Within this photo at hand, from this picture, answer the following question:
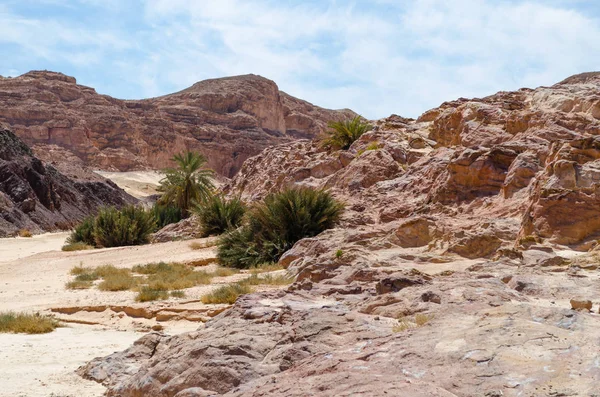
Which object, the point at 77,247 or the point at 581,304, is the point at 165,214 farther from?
the point at 581,304

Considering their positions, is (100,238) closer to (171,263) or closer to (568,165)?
(171,263)

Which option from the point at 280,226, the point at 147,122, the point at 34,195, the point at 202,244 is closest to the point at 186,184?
the point at 202,244

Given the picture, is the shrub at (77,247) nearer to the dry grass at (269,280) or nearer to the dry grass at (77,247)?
the dry grass at (77,247)

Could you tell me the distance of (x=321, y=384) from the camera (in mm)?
3064

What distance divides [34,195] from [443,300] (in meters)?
37.0

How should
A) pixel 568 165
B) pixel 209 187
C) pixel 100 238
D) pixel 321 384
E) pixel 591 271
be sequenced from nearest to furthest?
pixel 321 384 → pixel 591 271 → pixel 568 165 → pixel 100 238 → pixel 209 187

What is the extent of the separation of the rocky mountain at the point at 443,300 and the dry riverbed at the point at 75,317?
1.53 feet

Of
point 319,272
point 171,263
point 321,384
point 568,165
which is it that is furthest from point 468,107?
point 321,384

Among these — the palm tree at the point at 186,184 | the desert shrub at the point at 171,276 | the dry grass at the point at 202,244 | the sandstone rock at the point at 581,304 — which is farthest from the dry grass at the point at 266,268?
the palm tree at the point at 186,184

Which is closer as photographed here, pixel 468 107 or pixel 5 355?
pixel 5 355

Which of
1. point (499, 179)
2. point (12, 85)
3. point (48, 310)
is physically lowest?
point (48, 310)

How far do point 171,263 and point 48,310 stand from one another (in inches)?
194

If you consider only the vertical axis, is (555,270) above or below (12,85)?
below

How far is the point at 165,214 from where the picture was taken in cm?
2602
